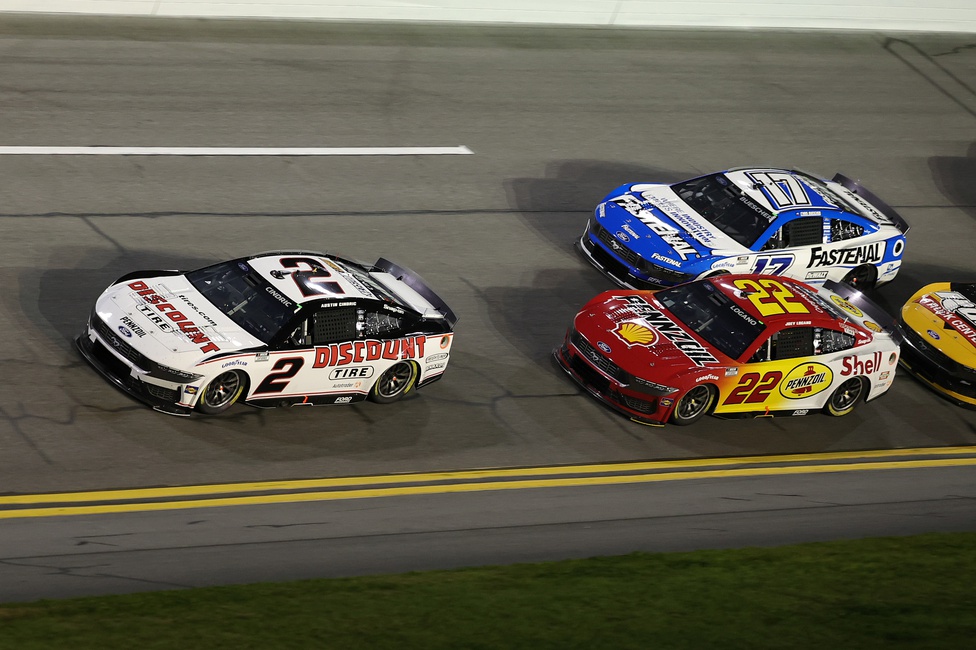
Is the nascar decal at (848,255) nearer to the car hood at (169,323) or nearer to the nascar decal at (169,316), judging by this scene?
the car hood at (169,323)

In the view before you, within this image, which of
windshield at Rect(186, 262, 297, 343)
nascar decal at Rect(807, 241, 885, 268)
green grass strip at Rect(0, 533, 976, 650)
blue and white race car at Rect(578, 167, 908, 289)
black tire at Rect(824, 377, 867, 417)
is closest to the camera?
green grass strip at Rect(0, 533, 976, 650)

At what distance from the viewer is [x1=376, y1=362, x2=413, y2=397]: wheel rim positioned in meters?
13.5

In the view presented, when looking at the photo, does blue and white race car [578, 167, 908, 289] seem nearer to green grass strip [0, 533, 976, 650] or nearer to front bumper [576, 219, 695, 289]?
front bumper [576, 219, 695, 289]

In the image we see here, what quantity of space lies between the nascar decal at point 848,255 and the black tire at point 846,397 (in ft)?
9.06

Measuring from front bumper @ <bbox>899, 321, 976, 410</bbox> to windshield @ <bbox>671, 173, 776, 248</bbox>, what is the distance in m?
2.48

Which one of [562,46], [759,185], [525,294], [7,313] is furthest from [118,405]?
[562,46]

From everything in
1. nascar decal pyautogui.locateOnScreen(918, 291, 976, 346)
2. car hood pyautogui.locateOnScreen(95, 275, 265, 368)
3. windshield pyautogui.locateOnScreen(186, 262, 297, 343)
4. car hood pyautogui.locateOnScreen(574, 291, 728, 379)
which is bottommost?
nascar decal pyautogui.locateOnScreen(918, 291, 976, 346)

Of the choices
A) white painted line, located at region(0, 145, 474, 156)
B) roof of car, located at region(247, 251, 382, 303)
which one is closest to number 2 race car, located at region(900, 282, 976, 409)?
roof of car, located at region(247, 251, 382, 303)

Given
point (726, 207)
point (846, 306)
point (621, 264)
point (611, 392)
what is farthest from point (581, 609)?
point (726, 207)

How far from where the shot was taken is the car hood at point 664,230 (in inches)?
655

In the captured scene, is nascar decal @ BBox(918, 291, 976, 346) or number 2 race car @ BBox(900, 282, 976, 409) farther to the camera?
nascar decal @ BBox(918, 291, 976, 346)

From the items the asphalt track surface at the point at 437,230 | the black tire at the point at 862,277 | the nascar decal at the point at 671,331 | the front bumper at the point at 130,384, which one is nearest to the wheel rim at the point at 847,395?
the asphalt track surface at the point at 437,230

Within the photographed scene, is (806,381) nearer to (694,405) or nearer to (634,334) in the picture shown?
(694,405)

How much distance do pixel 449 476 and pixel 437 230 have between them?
576 centimetres
